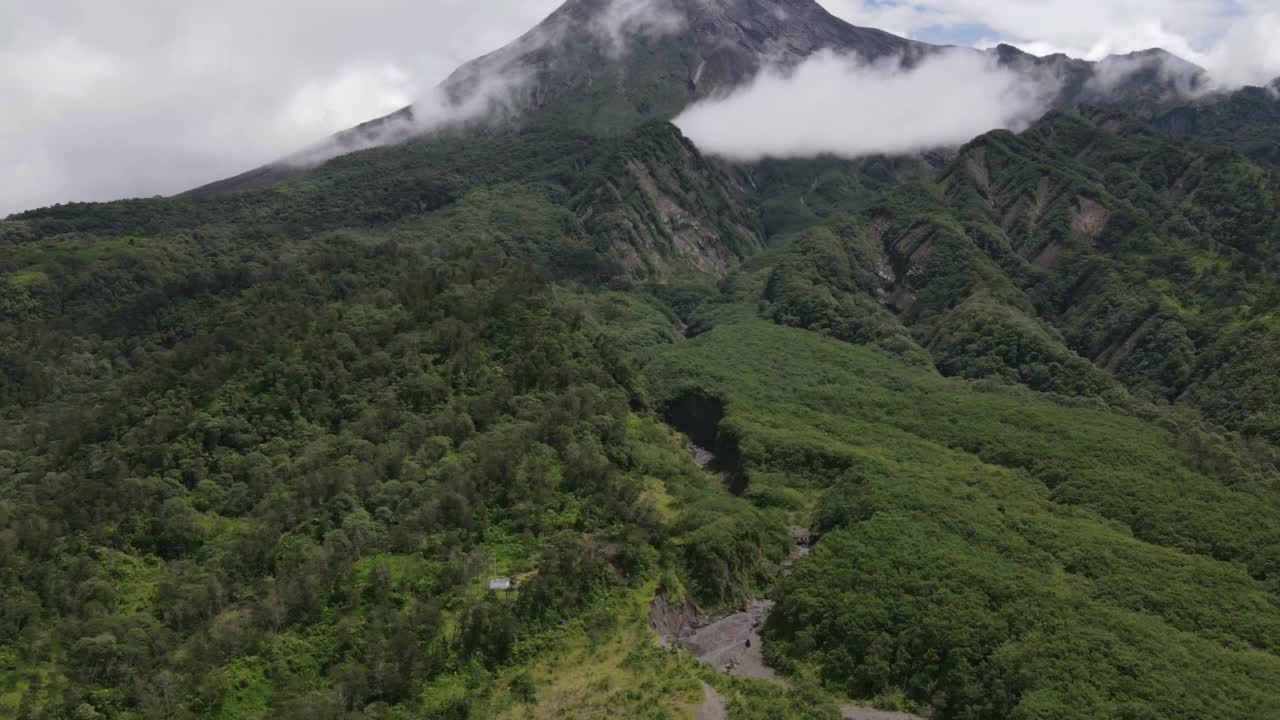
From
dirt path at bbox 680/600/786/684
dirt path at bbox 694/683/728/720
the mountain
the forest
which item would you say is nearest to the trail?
dirt path at bbox 680/600/786/684

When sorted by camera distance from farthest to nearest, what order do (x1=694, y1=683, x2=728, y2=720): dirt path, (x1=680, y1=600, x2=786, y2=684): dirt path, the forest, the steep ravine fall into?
(x1=680, y1=600, x2=786, y2=684): dirt path < the steep ravine < (x1=694, y1=683, x2=728, y2=720): dirt path < the forest

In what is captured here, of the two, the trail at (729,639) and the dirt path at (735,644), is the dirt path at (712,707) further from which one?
the dirt path at (735,644)

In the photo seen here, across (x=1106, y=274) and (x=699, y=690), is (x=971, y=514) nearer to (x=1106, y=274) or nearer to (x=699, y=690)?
(x=699, y=690)

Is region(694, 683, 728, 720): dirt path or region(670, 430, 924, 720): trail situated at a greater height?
region(694, 683, 728, 720): dirt path

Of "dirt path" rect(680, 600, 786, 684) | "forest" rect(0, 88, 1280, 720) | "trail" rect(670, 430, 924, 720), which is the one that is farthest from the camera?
"dirt path" rect(680, 600, 786, 684)

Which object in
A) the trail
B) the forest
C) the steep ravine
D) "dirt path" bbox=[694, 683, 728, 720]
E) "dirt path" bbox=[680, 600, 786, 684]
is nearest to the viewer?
the forest

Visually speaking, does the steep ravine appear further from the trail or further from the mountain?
the mountain

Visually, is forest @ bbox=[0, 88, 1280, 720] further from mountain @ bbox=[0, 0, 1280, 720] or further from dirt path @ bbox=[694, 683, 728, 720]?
dirt path @ bbox=[694, 683, 728, 720]

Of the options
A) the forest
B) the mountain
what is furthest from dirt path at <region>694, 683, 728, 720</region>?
the forest

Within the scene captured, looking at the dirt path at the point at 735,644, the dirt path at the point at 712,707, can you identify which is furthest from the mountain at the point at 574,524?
the dirt path at the point at 712,707

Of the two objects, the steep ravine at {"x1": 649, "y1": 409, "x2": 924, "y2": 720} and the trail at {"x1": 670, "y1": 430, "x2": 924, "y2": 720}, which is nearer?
the steep ravine at {"x1": 649, "y1": 409, "x2": 924, "y2": 720}
